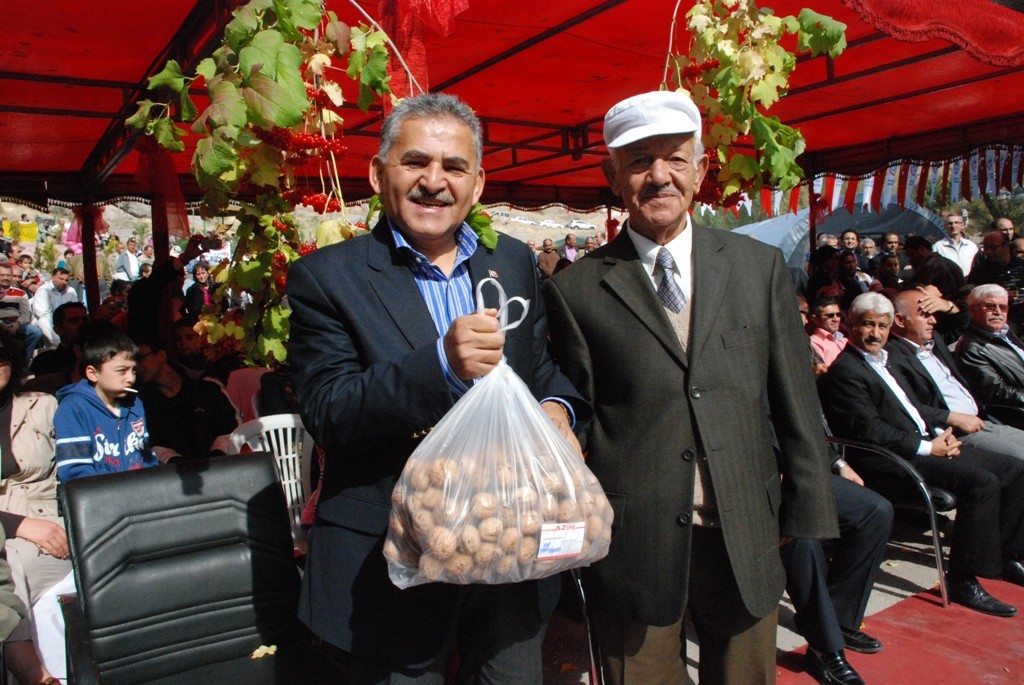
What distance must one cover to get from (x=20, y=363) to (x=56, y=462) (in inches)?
19.0

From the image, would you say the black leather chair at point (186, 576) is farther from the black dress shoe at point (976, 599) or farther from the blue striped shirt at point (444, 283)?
the black dress shoe at point (976, 599)

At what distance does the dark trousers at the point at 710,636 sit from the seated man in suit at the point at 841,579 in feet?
3.60

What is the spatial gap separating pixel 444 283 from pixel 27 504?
249cm

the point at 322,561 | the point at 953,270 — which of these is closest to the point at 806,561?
the point at 322,561

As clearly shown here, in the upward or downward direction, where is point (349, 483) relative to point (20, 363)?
downward

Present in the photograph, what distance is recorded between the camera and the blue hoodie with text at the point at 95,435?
316 cm

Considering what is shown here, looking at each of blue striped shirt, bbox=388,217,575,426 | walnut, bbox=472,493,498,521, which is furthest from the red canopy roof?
walnut, bbox=472,493,498,521

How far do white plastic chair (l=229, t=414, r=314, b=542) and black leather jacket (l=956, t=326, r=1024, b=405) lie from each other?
4080 millimetres

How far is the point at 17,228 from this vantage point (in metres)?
26.8

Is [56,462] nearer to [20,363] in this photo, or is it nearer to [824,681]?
[20,363]

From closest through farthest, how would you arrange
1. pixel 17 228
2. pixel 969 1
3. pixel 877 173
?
pixel 969 1 < pixel 877 173 < pixel 17 228

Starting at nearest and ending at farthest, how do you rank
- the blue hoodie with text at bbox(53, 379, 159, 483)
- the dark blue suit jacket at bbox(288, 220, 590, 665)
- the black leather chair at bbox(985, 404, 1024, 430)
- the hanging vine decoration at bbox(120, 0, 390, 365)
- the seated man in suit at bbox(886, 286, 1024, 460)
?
1. the dark blue suit jacket at bbox(288, 220, 590, 665)
2. the hanging vine decoration at bbox(120, 0, 390, 365)
3. the blue hoodie with text at bbox(53, 379, 159, 483)
4. the seated man in suit at bbox(886, 286, 1024, 460)
5. the black leather chair at bbox(985, 404, 1024, 430)

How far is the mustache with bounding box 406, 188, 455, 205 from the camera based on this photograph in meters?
1.58

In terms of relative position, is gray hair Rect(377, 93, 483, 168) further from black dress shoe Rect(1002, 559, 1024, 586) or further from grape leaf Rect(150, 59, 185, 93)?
black dress shoe Rect(1002, 559, 1024, 586)
